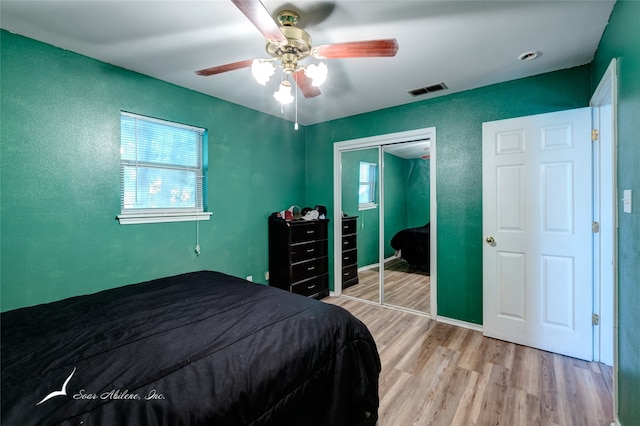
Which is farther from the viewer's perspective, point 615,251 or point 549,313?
point 549,313

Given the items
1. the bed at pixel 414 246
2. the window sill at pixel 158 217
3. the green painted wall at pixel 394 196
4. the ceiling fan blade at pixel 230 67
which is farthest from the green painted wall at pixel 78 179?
the bed at pixel 414 246

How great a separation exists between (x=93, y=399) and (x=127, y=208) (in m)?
2.16

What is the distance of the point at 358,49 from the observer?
1.60 meters

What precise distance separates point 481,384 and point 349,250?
92.3 inches

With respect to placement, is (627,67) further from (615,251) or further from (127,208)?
(127,208)

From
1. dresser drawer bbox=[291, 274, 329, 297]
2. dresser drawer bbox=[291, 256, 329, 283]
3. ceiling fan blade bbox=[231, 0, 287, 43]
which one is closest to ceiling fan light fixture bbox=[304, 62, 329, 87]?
ceiling fan blade bbox=[231, 0, 287, 43]

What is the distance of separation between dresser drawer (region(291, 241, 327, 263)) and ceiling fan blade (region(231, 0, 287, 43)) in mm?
2412

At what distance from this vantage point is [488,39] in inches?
80.7

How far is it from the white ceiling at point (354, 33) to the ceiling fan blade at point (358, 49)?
11.6 inches

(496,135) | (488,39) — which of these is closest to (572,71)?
(496,135)

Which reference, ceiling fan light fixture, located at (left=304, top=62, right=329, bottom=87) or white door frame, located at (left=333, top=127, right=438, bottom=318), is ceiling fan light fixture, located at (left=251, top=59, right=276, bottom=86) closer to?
ceiling fan light fixture, located at (left=304, top=62, right=329, bottom=87)

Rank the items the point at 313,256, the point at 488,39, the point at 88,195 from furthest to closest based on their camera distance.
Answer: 1. the point at 313,256
2. the point at 88,195
3. the point at 488,39

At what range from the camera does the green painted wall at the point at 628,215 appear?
1.31 metres

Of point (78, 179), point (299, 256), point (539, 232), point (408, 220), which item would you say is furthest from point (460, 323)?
point (78, 179)
